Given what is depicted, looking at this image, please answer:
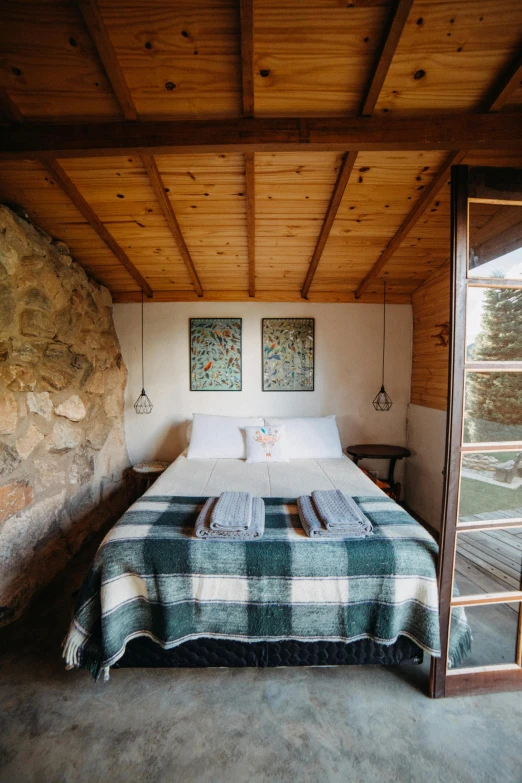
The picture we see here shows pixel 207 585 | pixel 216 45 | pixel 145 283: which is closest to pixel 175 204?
pixel 216 45

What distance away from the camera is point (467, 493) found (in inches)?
59.9

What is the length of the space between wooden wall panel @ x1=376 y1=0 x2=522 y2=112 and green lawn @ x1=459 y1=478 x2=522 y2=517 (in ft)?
5.66

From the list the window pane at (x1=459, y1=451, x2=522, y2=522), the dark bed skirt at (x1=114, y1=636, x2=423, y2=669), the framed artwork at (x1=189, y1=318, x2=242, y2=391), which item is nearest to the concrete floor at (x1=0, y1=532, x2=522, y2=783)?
the dark bed skirt at (x1=114, y1=636, x2=423, y2=669)

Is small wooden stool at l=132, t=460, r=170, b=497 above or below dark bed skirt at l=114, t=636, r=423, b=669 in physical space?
above

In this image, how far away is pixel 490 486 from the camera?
1.57 m

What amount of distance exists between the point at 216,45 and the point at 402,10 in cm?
71

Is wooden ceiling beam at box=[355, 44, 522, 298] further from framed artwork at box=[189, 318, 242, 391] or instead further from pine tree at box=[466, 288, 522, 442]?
framed artwork at box=[189, 318, 242, 391]

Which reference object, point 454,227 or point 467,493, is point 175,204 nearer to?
point 454,227

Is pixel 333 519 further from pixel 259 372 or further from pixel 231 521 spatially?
pixel 259 372

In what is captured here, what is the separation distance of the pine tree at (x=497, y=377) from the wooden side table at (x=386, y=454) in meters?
1.79

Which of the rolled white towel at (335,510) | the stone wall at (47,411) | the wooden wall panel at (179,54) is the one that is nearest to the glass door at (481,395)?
the rolled white towel at (335,510)

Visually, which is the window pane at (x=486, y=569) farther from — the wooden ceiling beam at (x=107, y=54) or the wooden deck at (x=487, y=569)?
the wooden ceiling beam at (x=107, y=54)

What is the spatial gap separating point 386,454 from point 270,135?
264 centimetres

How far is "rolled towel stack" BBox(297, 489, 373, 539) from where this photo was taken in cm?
166
